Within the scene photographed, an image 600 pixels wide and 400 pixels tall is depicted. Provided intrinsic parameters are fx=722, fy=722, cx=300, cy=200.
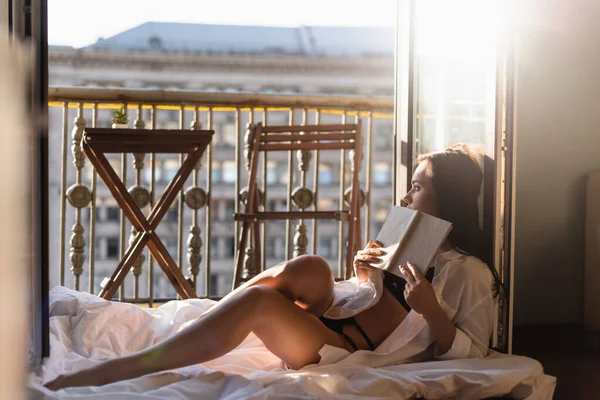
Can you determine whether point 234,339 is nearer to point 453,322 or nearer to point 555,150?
point 453,322

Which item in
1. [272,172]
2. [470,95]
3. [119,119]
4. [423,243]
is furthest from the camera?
[272,172]

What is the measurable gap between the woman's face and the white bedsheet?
425 millimetres

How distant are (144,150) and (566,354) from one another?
1737mm

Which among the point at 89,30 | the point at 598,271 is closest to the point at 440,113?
the point at 598,271

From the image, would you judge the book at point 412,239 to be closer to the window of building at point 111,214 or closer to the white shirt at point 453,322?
the white shirt at point 453,322

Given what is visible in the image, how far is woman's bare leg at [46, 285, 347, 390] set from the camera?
1.59 m

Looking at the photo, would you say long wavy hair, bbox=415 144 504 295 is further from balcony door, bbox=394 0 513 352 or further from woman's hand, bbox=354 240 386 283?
woman's hand, bbox=354 240 386 283

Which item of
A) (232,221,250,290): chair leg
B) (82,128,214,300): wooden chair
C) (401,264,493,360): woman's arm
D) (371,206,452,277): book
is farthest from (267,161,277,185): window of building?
(401,264,493,360): woman's arm

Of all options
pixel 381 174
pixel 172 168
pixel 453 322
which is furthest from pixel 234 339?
pixel 381 174

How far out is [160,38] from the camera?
438 inches

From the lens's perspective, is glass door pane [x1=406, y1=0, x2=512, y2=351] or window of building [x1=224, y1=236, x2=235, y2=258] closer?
glass door pane [x1=406, y1=0, x2=512, y2=351]

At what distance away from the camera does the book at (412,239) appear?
1.79 m

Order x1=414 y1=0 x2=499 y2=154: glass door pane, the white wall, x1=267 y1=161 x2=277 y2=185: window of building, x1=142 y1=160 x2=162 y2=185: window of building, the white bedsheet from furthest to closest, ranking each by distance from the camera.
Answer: x1=267 y1=161 x2=277 y2=185: window of building
x1=142 y1=160 x2=162 y2=185: window of building
the white wall
x1=414 y1=0 x2=499 y2=154: glass door pane
the white bedsheet

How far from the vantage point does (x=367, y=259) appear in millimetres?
1934
